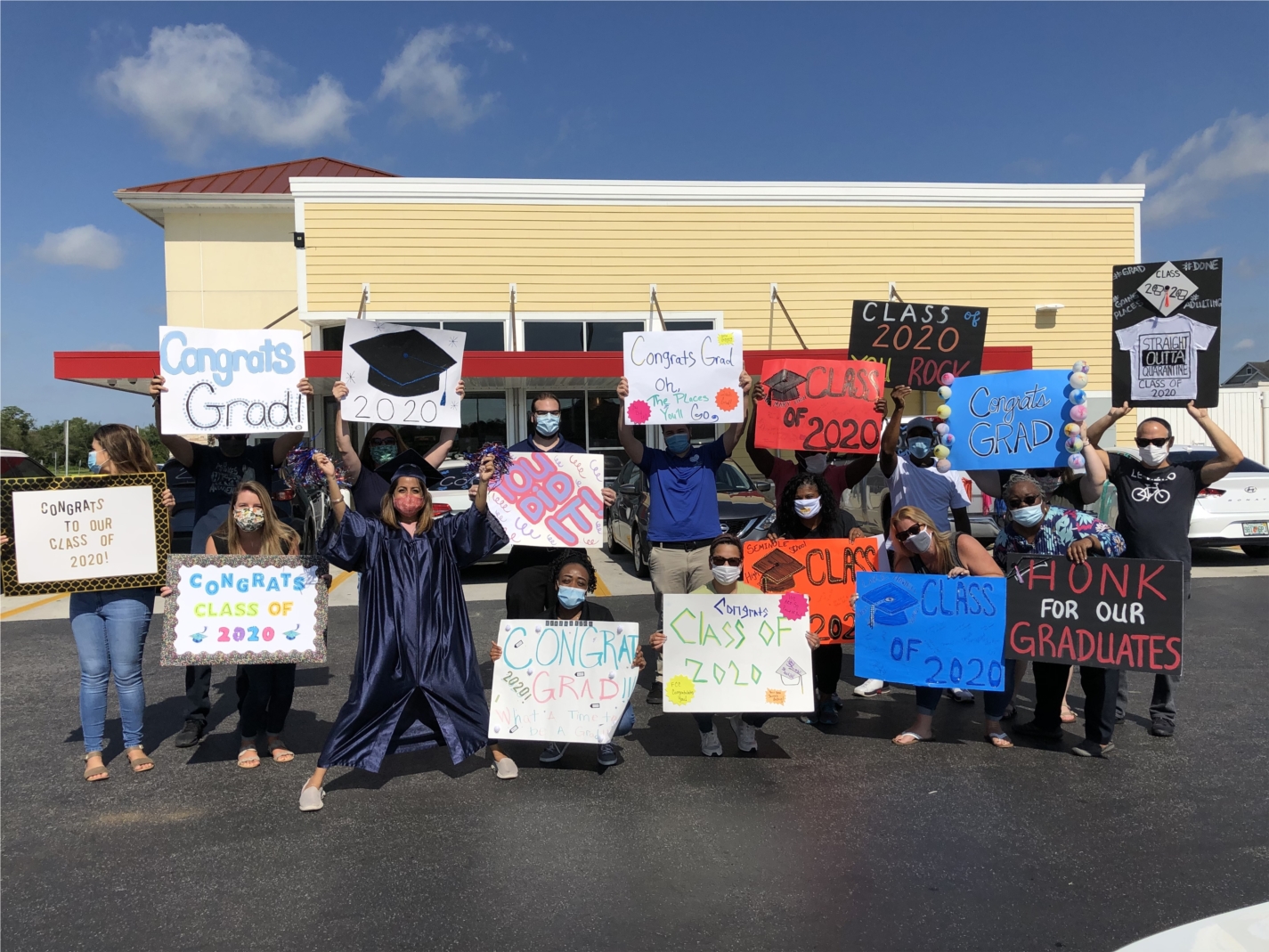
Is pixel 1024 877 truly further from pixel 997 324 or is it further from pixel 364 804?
pixel 997 324

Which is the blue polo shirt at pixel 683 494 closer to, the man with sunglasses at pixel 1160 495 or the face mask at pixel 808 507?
the face mask at pixel 808 507

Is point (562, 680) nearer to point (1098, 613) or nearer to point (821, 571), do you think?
point (821, 571)

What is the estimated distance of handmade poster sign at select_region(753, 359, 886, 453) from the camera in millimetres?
6215

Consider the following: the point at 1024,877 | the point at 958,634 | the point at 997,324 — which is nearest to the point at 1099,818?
the point at 1024,877

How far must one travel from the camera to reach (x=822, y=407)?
6.26 m

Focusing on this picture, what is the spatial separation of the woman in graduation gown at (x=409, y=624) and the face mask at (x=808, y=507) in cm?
Answer: 197

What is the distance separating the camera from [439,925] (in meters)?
3.31

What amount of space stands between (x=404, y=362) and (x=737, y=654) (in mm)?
2722

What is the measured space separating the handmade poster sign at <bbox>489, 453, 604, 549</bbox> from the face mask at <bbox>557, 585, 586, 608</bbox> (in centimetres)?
56

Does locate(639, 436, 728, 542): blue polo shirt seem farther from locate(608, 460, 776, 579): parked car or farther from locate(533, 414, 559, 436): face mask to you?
locate(608, 460, 776, 579): parked car

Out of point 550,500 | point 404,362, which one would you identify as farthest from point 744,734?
point 404,362

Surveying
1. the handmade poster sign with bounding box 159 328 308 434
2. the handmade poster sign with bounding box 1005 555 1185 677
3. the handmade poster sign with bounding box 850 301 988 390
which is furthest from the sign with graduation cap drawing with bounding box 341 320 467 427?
the handmade poster sign with bounding box 1005 555 1185 677

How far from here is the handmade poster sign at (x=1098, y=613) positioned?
4.74 m

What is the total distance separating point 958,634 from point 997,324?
14472 mm
